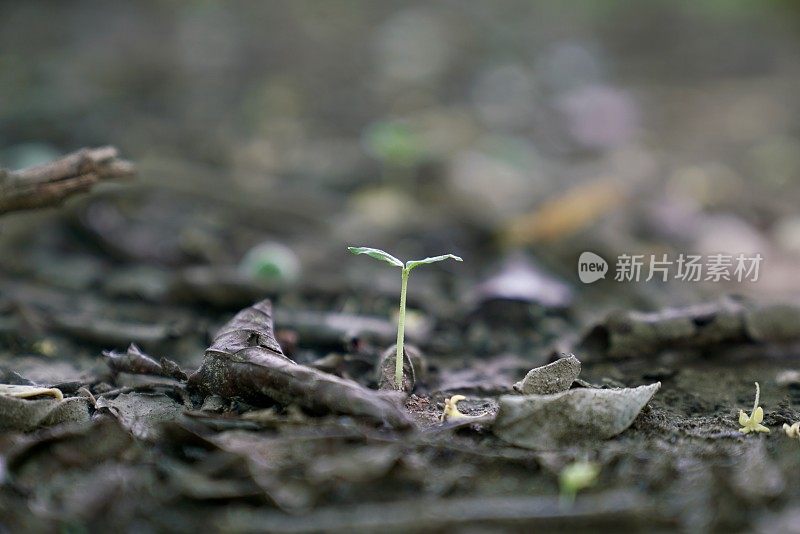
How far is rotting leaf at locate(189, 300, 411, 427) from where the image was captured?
1638 mm

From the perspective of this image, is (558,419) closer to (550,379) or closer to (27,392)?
(550,379)

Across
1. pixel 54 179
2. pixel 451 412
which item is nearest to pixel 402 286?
pixel 451 412

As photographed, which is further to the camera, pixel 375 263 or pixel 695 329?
pixel 375 263

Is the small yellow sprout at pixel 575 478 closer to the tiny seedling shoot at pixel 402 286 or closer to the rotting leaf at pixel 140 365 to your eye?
the tiny seedling shoot at pixel 402 286

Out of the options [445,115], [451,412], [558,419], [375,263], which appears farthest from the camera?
[445,115]

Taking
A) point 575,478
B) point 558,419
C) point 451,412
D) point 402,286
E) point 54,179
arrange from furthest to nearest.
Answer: point 54,179, point 402,286, point 451,412, point 558,419, point 575,478

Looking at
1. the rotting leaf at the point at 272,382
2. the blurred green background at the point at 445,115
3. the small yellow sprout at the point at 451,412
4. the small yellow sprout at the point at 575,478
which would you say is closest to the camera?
the small yellow sprout at the point at 575,478

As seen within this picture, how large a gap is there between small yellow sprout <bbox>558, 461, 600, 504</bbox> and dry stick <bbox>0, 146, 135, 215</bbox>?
4.86 feet

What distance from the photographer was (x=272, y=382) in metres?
1.71

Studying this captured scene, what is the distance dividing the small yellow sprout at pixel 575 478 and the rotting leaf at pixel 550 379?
0.91 ft

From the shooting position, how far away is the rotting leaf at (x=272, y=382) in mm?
1638

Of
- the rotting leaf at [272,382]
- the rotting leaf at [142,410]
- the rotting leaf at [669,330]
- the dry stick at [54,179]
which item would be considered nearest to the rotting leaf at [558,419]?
the rotting leaf at [272,382]

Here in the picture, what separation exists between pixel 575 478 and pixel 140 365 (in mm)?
1154

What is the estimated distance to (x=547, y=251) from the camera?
326cm
